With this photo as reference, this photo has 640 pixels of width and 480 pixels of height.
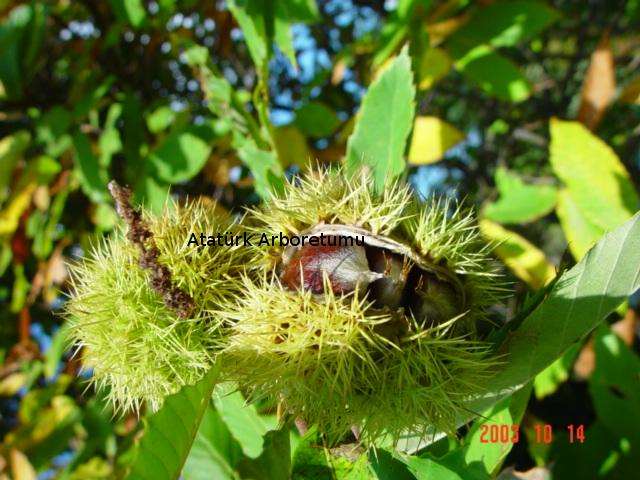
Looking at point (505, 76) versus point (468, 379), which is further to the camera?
point (505, 76)

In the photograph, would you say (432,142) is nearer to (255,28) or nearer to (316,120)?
(316,120)

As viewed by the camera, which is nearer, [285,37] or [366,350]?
[366,350]

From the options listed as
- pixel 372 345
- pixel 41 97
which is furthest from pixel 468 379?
pixel 41 97

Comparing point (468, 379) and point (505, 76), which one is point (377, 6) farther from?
point (468, 379)

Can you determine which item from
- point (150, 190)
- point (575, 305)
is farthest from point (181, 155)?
point (575, 305)

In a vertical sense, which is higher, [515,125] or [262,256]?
[262,256]

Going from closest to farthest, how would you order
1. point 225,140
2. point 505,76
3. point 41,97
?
point 505,76 < point 225,140 < point 41,97
